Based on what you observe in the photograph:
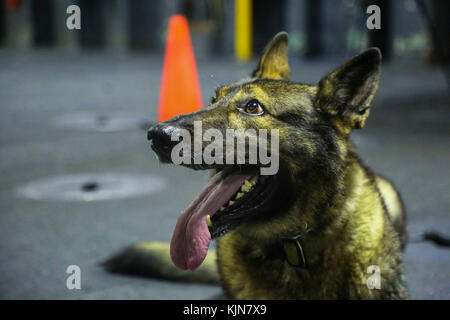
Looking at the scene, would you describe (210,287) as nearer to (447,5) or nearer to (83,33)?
(447,5)

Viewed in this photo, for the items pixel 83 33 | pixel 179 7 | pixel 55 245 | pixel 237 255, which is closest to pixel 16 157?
pixel 55 245

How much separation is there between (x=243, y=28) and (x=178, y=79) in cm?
1252

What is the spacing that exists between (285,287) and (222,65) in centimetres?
1488

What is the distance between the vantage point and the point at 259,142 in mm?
2318

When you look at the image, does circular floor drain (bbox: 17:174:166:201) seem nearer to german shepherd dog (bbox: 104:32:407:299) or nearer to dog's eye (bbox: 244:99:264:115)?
german shepherd dog (bbox: 104:32:407:299)

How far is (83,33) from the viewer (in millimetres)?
25547

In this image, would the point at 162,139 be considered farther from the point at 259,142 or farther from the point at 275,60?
the point at 275,60

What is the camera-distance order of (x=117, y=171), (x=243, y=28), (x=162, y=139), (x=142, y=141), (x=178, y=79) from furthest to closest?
1. (x=243, y=28)
2. (x=142, y=141)
3. (x=178, y=79)
4. (x=117, y=171)
5. (x=162, y=139)

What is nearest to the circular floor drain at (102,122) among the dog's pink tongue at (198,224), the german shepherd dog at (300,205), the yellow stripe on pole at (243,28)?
the german shepherd dog at (300,205)

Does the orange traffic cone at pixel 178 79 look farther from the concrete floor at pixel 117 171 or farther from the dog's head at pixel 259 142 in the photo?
the dog's head at pixel 259 142

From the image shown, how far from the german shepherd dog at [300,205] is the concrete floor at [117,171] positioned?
0.32 metres

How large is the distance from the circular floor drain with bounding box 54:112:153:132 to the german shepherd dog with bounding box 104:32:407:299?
5.75 meters

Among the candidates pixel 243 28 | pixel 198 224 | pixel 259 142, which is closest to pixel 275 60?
pixel 259 142
